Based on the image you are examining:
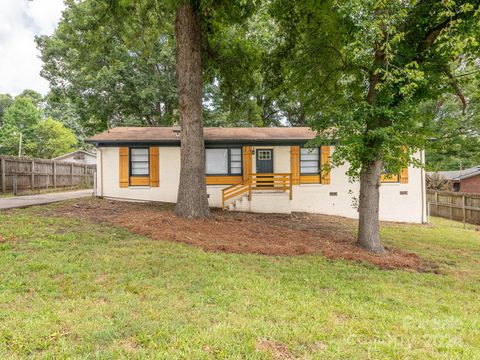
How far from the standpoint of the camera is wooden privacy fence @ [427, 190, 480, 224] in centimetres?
1432

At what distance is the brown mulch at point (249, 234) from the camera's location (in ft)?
19.8

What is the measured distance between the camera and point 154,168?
12391 millimetres

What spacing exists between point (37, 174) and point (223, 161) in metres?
10.2

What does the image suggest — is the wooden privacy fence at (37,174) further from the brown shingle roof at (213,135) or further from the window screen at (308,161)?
the window screen at (308,161)

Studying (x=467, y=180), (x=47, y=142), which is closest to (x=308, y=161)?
(x=467, y=180)

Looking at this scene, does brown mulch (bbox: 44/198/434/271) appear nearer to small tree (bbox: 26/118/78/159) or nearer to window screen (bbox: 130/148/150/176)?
window screen (bbox: 130/148/150/176)

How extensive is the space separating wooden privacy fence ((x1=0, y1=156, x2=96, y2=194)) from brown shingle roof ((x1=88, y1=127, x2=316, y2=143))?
4.50m

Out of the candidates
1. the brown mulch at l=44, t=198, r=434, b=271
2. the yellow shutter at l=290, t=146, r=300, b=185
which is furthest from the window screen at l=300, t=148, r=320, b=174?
the brown mulch at l=44, t=198, r=434, b=271

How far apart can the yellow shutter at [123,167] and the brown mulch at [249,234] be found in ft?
7.14

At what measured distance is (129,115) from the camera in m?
19.8

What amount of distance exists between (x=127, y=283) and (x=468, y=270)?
6390 mm

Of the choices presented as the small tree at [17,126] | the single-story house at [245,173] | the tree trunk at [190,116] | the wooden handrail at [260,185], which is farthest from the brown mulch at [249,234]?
the small tree at [17,126]

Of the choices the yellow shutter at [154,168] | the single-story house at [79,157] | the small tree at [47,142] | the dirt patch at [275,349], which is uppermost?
the small tree at [47,142]

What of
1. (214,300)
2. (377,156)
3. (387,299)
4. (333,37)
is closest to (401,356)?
(387,299)
